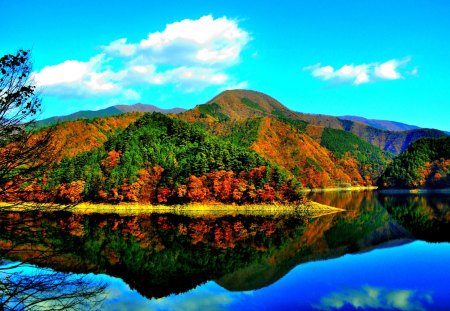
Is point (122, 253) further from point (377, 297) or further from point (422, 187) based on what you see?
point (422, 187)

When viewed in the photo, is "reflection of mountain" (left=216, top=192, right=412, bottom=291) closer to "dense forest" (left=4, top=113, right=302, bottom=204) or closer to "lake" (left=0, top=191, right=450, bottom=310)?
"lake" (left=0, top=191, right=450, bottom=310)

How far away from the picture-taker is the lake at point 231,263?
29.4 meters

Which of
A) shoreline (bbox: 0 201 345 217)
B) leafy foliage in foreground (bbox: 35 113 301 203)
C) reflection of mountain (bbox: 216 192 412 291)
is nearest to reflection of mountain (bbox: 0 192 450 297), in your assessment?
reflection of mountain (bbox: 216 192 412 291)

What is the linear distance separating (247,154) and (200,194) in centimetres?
2308

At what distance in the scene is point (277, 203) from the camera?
4045 inches

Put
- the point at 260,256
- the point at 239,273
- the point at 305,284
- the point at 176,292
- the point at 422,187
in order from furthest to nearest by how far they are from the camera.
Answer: the point at 422,187, the point at 260,256, the point at 239,273, the point at 305,284, the point at 176,292

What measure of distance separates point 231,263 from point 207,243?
1182 cm

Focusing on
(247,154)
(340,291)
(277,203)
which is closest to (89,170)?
(247,154)

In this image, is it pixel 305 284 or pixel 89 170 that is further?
pixel 89 170

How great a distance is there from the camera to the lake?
29438 mm

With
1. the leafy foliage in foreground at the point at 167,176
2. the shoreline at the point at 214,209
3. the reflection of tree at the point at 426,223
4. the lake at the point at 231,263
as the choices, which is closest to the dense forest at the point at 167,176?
the leafy foliage in foreground at the point at 167,176

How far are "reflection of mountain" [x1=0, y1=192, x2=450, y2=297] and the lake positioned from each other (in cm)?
15

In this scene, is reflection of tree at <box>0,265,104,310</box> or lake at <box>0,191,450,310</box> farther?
lake at <box>0,191,450,310</box>

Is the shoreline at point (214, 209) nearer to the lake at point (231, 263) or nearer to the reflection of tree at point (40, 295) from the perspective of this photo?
the lake at point (231, 263)
